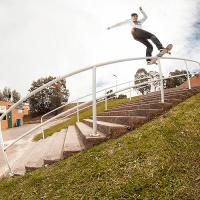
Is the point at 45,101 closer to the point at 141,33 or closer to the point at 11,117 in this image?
the point at 11,117

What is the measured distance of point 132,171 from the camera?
3.98 metres

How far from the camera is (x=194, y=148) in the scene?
4461mm

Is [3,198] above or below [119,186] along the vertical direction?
below

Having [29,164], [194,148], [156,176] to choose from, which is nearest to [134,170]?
[156,176]

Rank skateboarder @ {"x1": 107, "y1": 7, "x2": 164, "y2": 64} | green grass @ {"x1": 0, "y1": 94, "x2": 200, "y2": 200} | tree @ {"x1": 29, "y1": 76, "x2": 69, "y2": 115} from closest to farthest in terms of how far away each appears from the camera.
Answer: green grass @ {"x1": 0, "y1": 94, "x2": 200, "y2": 200} < skateboarder @ {"x1": 107, "y1": 7, "x2": 164, "y2": 64} < tree @ {"x1": 29, "y1": 76, "x2": 69, "y2": 115}

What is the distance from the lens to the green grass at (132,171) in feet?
11.8

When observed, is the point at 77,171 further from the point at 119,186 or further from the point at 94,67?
the point at 94,67

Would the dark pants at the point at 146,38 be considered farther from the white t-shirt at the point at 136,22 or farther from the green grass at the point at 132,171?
the green grass at the point at 132,171

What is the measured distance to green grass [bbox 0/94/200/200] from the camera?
359 centimetres

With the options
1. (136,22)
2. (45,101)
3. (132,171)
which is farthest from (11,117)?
(132,171)

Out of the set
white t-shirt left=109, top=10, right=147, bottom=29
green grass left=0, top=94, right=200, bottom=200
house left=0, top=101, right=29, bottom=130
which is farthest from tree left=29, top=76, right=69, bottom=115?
green grass left=0, top=94, right=200, bottom=200

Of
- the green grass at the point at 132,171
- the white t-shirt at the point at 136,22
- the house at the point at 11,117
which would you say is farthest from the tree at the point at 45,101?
the green grass at the point at 132,171

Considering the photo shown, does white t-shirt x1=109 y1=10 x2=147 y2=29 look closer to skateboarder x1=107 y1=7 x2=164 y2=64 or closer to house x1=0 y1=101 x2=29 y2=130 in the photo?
skateboarder x1=107 y1=7 x2=164 y2=64

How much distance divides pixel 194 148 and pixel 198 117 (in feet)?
4.94
